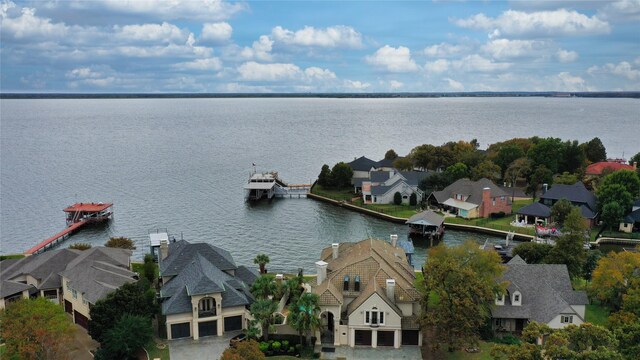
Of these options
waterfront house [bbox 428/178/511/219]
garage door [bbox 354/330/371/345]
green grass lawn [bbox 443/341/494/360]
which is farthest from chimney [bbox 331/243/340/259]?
waterfront house [bbox 428/178/511/219]

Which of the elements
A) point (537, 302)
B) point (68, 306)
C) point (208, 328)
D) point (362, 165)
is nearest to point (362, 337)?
point (208, 328)

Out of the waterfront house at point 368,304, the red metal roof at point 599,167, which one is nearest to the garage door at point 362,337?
the waterfront house at point 368,304

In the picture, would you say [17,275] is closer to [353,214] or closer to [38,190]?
[353,214]

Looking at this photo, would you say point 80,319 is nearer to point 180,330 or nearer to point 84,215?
point 180,330

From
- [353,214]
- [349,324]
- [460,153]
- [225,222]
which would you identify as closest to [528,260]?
[349,324]

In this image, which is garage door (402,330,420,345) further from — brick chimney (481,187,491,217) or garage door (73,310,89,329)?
brick chimney (481,187,491,217)

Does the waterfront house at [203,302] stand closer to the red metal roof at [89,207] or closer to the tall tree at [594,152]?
the red metal roof at [89,207]
